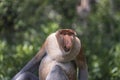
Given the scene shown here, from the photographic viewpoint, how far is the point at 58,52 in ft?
19.5

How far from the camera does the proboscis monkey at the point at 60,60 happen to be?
5.87m

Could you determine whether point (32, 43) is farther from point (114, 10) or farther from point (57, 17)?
point (114, 10)

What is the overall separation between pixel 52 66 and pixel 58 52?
8.2 inches

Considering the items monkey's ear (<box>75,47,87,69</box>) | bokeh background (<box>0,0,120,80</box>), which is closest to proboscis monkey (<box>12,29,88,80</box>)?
monkey's ear (<box>75,47,87,69</box>)

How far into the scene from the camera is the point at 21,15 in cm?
1139

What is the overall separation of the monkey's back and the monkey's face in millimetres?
286

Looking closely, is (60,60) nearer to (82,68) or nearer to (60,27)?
(82,68)

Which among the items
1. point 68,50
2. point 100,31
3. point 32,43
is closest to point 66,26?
point 100,31

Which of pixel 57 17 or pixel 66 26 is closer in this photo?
pixel 66 26

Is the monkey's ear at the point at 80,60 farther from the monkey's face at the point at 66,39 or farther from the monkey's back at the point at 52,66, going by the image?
the monkey's face at the point at 66,39

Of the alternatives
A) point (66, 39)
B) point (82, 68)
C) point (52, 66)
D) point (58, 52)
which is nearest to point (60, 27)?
point (82, 68)

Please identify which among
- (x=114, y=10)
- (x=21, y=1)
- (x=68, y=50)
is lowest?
(x=114, y=10)

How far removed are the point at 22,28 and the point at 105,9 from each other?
232 cm

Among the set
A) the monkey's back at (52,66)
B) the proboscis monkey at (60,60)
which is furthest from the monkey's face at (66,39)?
the monkey's back at (52,66)
